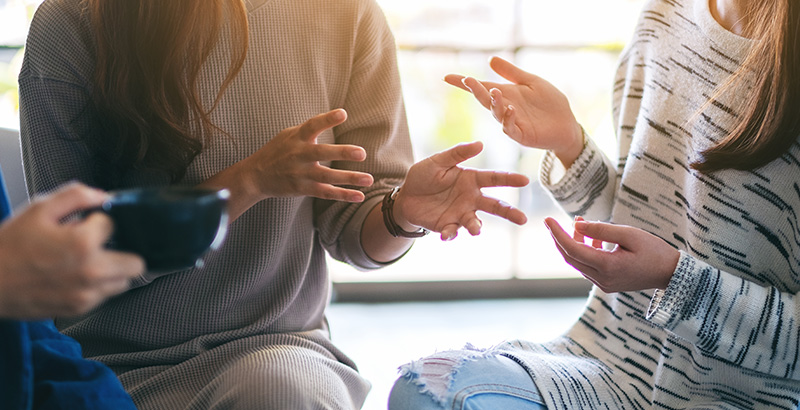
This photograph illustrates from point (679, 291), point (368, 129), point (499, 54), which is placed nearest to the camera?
point (679, 291)

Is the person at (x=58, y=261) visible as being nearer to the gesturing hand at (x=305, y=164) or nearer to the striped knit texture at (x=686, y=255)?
the gesturing hand at (x=305, y=164)

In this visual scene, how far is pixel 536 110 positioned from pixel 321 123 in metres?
0.48

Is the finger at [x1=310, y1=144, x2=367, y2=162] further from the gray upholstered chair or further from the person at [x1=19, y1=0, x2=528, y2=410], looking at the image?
the gray upholstered chair

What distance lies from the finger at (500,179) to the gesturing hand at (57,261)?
59cm

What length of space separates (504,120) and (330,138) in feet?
1.11

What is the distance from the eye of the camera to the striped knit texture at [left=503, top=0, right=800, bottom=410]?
0.99 meters

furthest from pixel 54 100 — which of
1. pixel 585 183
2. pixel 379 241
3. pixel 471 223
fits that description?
pixel 585 183

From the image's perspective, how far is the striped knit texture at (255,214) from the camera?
1.07 meters

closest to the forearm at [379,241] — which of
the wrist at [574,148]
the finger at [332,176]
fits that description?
the finger at [332,176]

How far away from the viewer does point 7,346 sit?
0.79m

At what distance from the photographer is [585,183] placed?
125 cm

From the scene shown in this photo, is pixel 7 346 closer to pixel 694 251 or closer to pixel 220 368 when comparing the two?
pixel 220 368

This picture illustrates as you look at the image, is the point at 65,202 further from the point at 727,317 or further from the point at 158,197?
the point at 727,317

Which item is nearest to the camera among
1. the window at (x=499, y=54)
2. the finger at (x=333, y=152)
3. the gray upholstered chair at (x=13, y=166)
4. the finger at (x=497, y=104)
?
the finger at (x=333, y=152)
